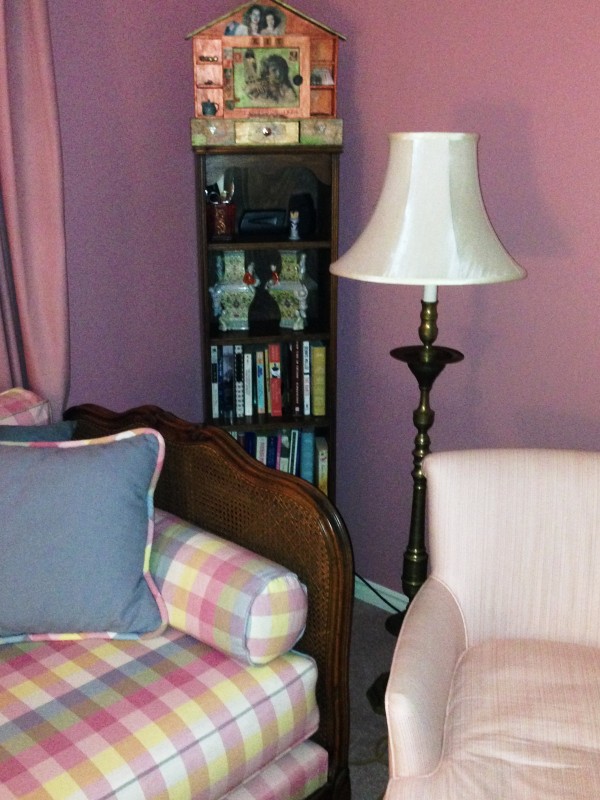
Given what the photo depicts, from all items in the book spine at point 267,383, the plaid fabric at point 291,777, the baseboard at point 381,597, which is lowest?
the baseboard at point 381,597

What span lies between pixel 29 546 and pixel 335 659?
2.06 ft

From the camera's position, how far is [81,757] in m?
1.31

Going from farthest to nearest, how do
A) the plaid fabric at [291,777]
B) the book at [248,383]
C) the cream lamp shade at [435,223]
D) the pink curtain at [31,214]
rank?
the book at [248,383], the pink curtain at [31,214], the cream lamp shade at [435,223], the plaid fabric at [291,777]

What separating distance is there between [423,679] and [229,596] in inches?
15.0

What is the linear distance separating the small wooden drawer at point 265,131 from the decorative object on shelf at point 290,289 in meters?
0.39

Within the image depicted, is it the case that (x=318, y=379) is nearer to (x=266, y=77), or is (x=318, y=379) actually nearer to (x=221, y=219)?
(x=221, y=219)

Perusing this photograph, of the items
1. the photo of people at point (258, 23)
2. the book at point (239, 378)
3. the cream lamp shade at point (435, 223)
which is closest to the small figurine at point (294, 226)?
the book at point (239, 378)

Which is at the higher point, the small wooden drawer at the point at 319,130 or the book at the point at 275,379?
the small wooden drawer at the point at 319,130

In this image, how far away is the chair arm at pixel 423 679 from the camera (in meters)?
1.32

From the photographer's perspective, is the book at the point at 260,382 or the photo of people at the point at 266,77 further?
the book at the point at 260,382

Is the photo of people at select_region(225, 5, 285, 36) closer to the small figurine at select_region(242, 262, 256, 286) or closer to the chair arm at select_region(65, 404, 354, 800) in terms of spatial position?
the small figurine at select_region(242, 262, 256, 286)

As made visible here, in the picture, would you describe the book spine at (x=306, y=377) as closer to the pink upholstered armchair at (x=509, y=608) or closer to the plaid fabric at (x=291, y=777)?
the pink upholstered armchair at (x=509, y=608)

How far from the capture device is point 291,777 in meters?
1.58

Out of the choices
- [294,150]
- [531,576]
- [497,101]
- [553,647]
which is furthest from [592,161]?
[553,647]
